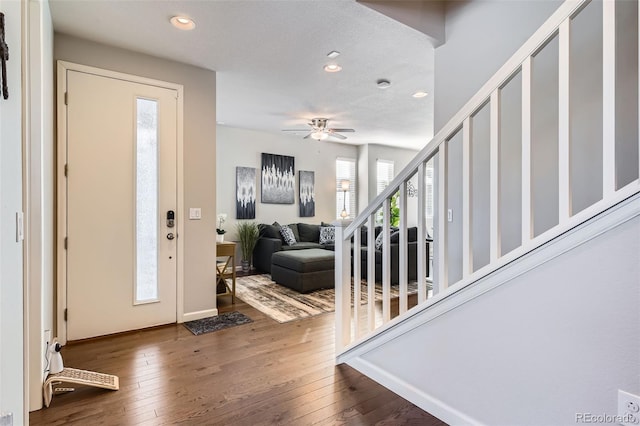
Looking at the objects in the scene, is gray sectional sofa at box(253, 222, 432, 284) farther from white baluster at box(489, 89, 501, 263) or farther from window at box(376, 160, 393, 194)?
white baluster at box(489, 89, 501, 263)

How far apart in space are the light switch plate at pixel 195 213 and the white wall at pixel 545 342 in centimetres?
243

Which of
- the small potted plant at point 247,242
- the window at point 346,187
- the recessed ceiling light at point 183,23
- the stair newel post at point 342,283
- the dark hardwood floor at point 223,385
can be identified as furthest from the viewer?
the window at point 346,187

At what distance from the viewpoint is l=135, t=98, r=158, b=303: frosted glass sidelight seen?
3.12m

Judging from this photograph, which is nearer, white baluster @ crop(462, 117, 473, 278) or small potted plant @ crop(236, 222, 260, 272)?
white baluster @ crop(462, 117, 473, 278)

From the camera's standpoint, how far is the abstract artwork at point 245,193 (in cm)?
629

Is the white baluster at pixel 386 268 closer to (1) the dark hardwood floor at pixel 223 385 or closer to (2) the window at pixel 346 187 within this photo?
(1) the dark hardwood floor at pixel 223 385

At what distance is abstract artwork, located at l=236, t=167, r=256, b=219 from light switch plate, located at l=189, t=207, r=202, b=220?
2.85m

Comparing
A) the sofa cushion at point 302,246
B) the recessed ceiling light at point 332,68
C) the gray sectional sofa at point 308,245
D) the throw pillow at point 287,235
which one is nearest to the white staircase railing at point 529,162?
the recessed ceiling light at point 332,68

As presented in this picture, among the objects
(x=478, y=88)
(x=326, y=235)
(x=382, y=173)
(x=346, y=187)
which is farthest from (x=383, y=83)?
(x=382, y=173)

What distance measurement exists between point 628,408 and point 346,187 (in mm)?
6605

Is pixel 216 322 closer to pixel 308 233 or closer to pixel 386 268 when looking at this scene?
pixel 386 268

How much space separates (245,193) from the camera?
6363mm

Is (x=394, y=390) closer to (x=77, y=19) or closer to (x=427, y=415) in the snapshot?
(x=427, y=415)

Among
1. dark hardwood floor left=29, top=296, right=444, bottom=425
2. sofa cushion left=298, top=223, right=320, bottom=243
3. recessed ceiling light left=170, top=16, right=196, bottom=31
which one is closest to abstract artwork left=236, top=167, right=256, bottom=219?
sofa cushion left=298, top=223, right=320, bottom=243
